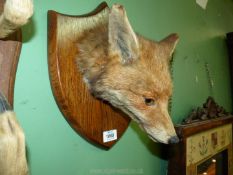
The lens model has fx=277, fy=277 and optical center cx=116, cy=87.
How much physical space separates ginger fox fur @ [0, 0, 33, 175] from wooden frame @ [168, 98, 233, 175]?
0.58 metres

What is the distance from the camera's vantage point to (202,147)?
0.92 m

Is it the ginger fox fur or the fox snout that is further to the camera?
the fox snout

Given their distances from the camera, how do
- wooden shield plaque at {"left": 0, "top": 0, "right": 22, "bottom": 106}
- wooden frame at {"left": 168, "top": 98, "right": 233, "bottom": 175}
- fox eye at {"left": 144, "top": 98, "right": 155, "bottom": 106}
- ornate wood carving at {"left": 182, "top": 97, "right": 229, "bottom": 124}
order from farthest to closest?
ornate wood carving at {"left": 182, "top": 97, "right": 229, "bottom": 124} < wooden frame at {"left": 168, "top": 98, "right": 233, "bottom": 175} < fox eye at {"left": 144, "top": 98, "right": 155, "bottom": 106} < wooden shield plaque at {"left": 0, "top": 0, "right": 22, "bottom": 106}

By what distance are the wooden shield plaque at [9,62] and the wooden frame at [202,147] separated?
1.75ft

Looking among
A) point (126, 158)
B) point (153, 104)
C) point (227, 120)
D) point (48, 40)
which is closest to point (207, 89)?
point (227, 120)

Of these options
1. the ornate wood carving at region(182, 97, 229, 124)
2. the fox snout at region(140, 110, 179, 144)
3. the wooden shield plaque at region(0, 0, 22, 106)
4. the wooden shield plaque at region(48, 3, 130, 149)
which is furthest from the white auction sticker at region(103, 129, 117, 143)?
the ornate wood carving at region(182, 97, 229, 124)

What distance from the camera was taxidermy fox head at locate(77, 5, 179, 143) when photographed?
508 mm

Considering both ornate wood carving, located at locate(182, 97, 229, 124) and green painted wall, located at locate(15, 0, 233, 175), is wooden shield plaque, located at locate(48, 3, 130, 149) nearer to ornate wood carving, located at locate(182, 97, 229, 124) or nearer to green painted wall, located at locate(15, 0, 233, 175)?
green painted wall, located at locate(15, 0, 233, 175)

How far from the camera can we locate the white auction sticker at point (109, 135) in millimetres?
600

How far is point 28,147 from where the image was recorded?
48 centimetres

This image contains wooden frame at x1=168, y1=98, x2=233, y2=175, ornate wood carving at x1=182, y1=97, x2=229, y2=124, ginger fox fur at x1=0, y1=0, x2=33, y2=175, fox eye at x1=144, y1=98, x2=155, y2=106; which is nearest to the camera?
ginger fox fur at x1=0, y1=0, x2=33, y2=175

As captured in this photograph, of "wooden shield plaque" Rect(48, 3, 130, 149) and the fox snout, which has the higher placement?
"wooden shield plaque" Rect(48, 3, 130, 149)

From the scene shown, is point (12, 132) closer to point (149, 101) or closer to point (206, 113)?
point (149, 101)

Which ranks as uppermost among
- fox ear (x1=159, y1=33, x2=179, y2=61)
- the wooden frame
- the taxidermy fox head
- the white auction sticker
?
fox ear (x1=159, y1=33, x2=179, y2=61)
